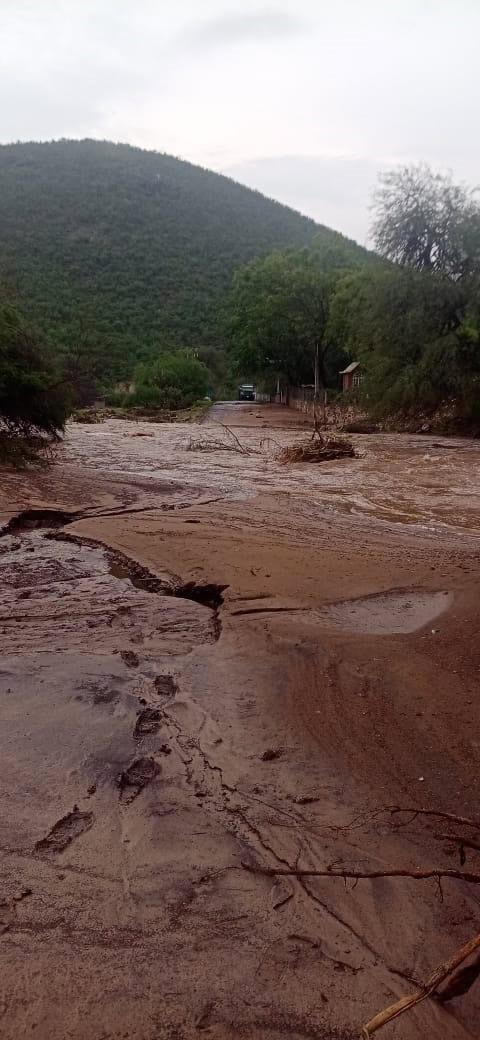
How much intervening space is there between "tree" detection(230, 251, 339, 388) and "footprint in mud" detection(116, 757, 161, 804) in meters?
37.6

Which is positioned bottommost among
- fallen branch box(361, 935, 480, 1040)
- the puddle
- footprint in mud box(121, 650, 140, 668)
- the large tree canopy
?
footprint in mud box(121, 650, 140, 668)

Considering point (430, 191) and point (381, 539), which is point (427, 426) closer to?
point (430, 191)

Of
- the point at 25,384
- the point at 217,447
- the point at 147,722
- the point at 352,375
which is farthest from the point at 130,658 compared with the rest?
the point at 352,375

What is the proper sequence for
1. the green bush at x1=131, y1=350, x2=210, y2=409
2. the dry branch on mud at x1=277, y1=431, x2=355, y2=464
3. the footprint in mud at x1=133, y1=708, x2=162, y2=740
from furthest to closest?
1. the green bush at x1=131, y1=350, x2=210, y2=409
2. the dry branch on mud at x1=277, y1=431, x2=355, y2=464
3. the footprint in mud at x1=133, y1=708, x2=162, y2=740

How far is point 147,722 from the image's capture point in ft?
12.7

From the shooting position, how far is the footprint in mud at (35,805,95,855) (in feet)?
9.11

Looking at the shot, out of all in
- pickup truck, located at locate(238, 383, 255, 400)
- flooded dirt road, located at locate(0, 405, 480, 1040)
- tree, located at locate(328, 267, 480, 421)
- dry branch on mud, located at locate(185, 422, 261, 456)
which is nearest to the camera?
flooded dirt road, located at locate(0, 405, 480, 1040)

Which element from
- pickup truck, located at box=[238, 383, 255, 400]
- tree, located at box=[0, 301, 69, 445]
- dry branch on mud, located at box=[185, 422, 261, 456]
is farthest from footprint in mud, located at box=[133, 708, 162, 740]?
pickup truck, located at box=[238, 383, 255, 400]

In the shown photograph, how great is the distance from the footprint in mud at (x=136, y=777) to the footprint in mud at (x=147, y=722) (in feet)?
0.86

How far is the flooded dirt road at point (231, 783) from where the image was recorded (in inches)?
85.0

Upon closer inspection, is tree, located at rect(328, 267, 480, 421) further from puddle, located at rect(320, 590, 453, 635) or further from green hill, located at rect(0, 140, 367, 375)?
puddle, located at rect(320, 590, 453, 635)

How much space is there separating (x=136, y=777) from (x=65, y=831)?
1.65 ft

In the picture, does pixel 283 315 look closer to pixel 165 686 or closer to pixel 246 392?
pixel 246 392

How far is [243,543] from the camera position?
7.82m
